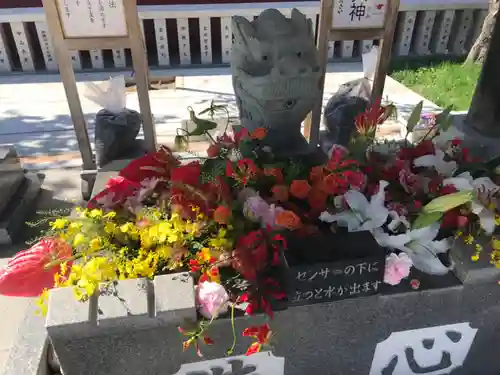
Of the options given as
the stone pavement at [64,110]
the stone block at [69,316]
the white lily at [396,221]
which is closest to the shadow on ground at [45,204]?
the stone pavement at [64,110]

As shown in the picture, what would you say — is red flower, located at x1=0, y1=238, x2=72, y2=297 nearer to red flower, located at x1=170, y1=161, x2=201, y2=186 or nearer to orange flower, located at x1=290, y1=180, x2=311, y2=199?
red flower, located at x1=170, y1=161, x2=201, y2=186

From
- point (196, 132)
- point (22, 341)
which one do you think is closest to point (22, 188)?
point (22, 341)

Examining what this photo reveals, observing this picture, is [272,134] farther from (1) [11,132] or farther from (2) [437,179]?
(1) [11,132]

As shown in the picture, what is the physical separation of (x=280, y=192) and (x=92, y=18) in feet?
4.94

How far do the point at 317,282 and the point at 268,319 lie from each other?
0.24 m

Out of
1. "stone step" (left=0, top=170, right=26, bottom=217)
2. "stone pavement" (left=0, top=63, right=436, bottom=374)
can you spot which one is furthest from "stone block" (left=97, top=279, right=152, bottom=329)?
"stone step" (left=0, top=170, right=26, bottom=217)

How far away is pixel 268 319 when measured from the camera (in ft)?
5.76

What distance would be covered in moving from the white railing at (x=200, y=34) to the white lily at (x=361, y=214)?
14.3ft

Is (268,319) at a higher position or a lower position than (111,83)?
lower

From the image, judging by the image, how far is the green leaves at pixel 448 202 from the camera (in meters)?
1.66

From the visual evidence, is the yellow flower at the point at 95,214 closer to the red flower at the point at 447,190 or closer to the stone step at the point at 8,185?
the red flower at the point at 447,190

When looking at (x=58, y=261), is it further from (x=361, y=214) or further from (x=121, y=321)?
(x=361, y=214)

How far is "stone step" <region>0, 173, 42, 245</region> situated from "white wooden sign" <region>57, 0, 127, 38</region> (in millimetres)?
1208

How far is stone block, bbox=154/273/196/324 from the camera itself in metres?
1.64
